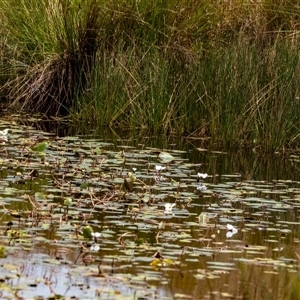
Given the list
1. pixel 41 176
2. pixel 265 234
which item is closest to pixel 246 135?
pixel 41 176

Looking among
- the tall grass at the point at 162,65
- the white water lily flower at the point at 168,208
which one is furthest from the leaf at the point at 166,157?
the white water lily flower at the point at 168,208

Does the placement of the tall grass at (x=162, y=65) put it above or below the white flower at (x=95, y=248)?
above

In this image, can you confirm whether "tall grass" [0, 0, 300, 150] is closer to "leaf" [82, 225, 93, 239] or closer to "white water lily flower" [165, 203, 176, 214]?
"white water lily flower" [165, 203, 176, 214]

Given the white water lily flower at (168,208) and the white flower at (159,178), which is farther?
the white flower at (159,178)

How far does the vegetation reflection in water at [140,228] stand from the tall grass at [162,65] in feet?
5.69

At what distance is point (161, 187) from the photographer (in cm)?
784

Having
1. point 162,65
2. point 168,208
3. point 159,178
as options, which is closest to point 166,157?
point 159,178

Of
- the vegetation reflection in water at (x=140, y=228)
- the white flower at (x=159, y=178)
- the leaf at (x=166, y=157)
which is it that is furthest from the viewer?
the leaf at (x=166, y=157)

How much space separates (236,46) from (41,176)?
4269 mm

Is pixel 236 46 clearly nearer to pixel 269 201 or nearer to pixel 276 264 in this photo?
pixel 269 201

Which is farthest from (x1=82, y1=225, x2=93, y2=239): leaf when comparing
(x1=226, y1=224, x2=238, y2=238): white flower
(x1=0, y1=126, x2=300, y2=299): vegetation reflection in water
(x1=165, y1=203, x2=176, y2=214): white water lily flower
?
(x1=165, y1=203, x2=176, y2=214): white water lily flower

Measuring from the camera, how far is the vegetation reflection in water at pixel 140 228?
16.7 feet

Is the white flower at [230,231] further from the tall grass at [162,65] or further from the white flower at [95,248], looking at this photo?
the tall grass at [162,65]

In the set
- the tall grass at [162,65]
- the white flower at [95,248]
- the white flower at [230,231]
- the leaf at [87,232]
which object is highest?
the tall grass at [162,65]
